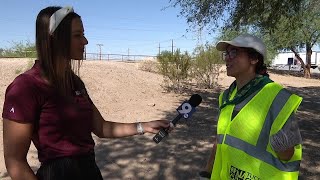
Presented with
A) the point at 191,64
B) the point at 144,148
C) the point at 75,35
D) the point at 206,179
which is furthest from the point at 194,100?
the point at 191,64

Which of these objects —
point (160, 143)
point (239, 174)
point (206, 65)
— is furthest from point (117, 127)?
point (206, 65)

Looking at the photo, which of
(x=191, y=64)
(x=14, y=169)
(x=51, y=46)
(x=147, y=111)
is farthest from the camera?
(x=191, y=64)

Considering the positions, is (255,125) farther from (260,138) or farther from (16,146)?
(16,146)

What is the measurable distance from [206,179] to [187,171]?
286 centimetres

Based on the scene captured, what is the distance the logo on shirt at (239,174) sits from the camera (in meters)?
2.09

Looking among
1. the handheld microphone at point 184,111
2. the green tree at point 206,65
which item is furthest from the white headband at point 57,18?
the green tree at point 206,65

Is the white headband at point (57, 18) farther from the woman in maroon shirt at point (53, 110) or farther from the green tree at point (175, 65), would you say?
the green tree at point (175, 65)

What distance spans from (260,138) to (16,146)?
1234mm

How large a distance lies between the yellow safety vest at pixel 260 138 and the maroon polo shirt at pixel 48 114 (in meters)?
0.82

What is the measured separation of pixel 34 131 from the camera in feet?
5.88

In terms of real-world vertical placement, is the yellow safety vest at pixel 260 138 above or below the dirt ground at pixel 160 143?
above

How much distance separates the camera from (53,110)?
71.2 inches

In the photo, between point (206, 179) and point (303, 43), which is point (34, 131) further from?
point (303, 43)

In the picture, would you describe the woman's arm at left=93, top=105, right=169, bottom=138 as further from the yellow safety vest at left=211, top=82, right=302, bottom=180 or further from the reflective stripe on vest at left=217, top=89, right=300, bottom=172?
the reflective stripe on vest at left=217, top=89, right=300, bottom=172
